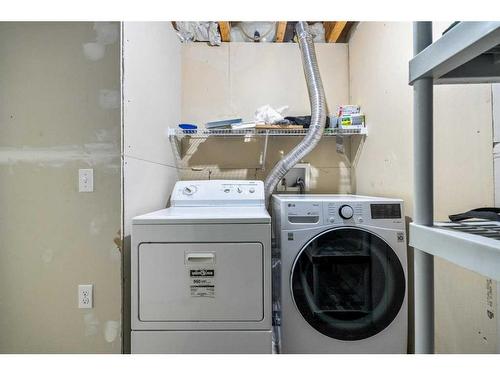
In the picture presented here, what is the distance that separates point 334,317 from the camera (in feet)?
4.84

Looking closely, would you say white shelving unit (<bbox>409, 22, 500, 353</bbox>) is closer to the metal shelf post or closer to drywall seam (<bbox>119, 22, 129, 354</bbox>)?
the metal shelf post

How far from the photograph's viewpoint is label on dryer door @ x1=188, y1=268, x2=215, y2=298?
1244 millimetres

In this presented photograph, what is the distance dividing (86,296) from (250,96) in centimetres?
190

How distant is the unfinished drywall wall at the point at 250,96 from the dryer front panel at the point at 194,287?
1.18 m

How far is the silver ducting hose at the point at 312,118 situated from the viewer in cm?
202

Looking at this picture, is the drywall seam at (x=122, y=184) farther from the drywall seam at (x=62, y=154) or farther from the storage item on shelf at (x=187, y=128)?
the storage item on shelf at (x=187, y=128)

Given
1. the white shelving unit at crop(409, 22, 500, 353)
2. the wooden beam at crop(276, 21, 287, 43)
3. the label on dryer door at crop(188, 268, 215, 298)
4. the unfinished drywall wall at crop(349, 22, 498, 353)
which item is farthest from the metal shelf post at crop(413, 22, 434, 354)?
the wooden beam at crop(276, 21, 287, 43)

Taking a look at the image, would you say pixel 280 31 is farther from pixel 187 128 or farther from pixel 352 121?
pixel 187 128

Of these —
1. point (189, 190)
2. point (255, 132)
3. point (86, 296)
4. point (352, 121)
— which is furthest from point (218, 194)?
point (352, 121)

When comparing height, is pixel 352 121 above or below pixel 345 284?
above

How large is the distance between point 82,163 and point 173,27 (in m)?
1.44

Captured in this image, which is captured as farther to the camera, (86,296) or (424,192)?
(86,296)

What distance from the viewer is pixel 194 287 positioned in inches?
49.0

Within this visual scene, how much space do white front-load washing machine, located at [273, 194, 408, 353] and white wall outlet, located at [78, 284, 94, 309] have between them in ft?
3.22
